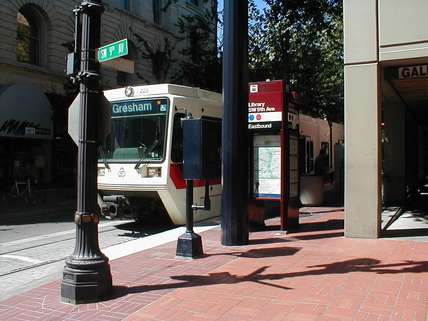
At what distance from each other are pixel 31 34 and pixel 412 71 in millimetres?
19842

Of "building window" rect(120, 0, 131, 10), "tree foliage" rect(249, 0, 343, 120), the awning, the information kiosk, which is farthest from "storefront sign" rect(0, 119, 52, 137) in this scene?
the information kiosk

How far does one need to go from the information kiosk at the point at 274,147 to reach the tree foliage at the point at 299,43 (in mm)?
7261

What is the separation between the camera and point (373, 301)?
5441mm

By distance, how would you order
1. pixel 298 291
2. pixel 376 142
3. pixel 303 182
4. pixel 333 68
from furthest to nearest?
pixel 333 68, pixel 303 182, pixel 376 142, pixel 298 291

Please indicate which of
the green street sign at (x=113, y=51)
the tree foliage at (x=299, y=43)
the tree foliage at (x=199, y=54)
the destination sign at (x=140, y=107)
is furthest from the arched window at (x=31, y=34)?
the green street sign at (x=113, y=51)

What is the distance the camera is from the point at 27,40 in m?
24.5

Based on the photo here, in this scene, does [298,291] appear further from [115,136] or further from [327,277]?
[115,136]

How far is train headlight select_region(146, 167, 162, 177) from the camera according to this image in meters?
10.8

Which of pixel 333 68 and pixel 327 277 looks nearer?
pixel 327 277

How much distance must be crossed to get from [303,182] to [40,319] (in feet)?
35.4

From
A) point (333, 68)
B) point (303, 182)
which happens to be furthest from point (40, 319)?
point (333, 68)

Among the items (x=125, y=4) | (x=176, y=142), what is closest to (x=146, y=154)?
(x=176, y=142)

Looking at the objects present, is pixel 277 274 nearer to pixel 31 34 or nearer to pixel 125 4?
pixel 31 34

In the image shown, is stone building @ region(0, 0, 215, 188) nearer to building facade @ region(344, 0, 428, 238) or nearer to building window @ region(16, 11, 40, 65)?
building window @ region(16, 11, 40, 65)
